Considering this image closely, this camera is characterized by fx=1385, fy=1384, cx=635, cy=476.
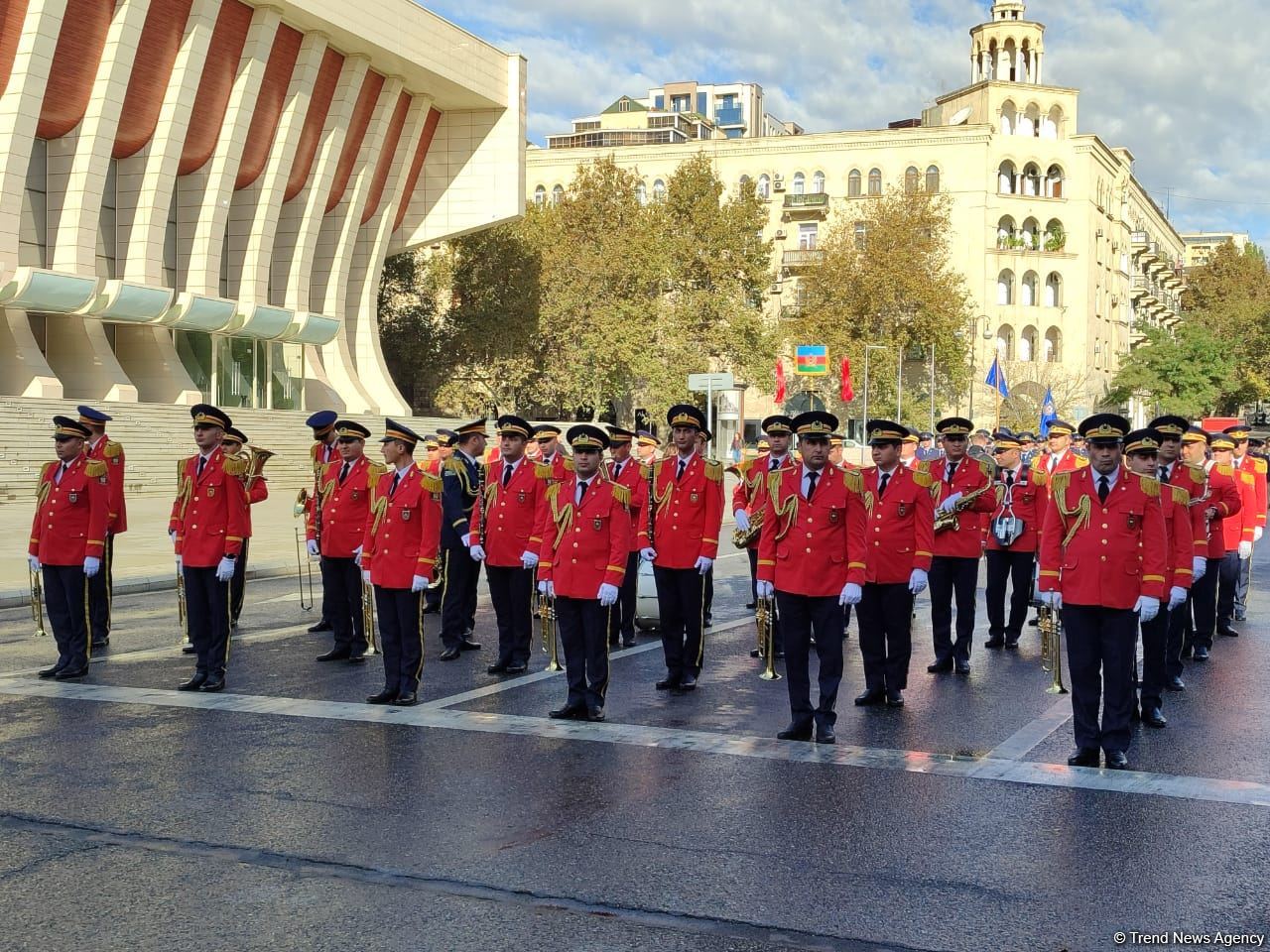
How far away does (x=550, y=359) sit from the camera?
54406mm

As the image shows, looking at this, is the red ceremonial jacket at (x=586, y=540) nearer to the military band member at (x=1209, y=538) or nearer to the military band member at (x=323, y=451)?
the military band member at (x=323, y=451)

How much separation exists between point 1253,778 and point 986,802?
170cm

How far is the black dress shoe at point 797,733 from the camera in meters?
8.61

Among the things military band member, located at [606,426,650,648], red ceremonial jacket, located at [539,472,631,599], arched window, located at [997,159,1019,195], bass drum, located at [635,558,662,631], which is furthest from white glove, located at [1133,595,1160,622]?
arched window, located at [997,159,1019,195]

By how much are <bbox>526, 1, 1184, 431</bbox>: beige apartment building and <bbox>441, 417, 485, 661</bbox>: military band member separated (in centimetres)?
6151

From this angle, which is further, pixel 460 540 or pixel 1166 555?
pixel 460 540

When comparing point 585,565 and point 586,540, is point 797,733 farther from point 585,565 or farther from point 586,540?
point 586,540

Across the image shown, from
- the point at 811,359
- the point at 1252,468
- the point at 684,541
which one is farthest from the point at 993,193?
the point at 684,541

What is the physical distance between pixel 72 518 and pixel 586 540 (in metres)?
4.50

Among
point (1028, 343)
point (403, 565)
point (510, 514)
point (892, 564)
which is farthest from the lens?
point (1028, 343)

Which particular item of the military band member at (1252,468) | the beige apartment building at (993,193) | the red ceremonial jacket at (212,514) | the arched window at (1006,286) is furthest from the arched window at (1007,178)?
the red ceremonial jacket at (212,514)

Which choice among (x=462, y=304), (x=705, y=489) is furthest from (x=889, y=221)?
(x=705, y=489)

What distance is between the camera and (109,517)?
1273cm

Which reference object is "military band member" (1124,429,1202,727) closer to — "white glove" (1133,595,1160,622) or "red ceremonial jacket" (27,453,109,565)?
"white glove" (1133,595,1160,622)
